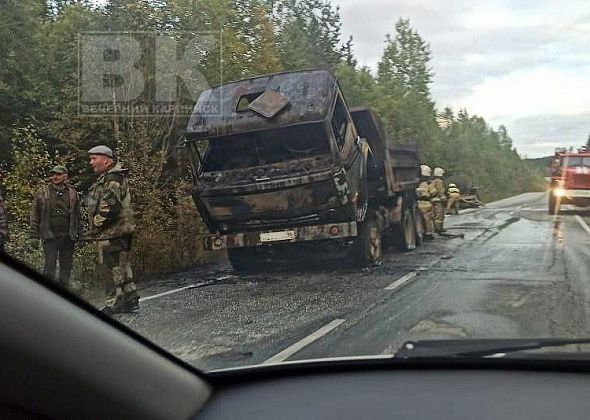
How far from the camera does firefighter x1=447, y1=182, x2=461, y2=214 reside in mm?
6366

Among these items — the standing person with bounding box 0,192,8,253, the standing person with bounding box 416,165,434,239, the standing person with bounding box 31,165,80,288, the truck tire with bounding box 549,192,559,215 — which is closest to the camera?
the standing person with bounding box 0,192,8,253

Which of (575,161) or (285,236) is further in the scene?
(285,236)

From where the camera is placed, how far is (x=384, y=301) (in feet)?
16.3

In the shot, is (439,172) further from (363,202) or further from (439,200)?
(363,202)

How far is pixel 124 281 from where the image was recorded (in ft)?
14.7

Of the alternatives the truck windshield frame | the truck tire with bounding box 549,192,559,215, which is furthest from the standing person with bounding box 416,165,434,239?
the truck tire with bounding box 549,192,559,215

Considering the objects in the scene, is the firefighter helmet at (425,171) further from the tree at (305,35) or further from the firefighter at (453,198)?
the tree at (305,35)

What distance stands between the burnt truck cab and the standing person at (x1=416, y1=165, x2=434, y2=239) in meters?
0.55

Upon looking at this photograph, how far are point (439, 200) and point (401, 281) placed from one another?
140 centimetres

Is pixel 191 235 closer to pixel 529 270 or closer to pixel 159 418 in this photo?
pixel 529 270

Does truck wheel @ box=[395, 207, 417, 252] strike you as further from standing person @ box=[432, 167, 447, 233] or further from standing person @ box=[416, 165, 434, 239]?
standing person @ box=[432, 167, 447, 233]

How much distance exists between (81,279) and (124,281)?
2.37 ft

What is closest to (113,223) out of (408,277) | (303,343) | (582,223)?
(303,343)

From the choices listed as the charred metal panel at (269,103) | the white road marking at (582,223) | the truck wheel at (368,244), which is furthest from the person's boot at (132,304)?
the white road marking at (582,223)
